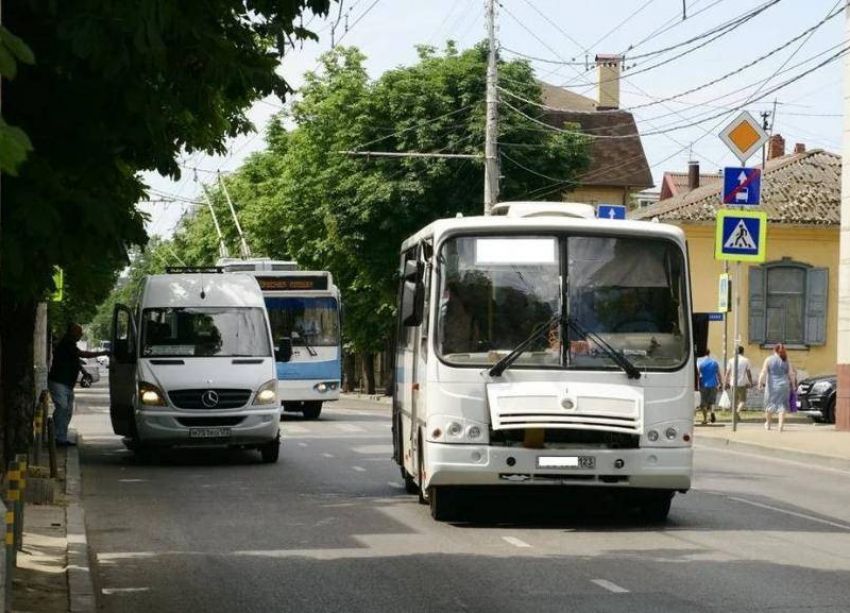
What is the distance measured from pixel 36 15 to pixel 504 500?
925 centimetres

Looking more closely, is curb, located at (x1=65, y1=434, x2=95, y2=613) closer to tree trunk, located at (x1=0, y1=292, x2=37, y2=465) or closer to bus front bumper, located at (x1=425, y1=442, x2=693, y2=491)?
tree trunk, located at (x1=0, y1=292, x2=37, y2=465)

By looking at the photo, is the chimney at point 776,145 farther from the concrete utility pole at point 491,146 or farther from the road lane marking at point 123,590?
the road lane marking at point 123,590

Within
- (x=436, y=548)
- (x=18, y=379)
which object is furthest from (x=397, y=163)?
(x=436, y=548)

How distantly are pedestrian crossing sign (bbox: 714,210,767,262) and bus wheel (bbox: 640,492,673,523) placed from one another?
13.1 meters

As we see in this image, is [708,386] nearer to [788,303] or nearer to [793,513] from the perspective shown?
[788,303]

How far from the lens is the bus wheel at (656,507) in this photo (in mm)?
15445

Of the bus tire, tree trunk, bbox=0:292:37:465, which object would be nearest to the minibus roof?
tree trunk, bbox=0:292:37:465

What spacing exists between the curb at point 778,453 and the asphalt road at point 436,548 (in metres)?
2.51

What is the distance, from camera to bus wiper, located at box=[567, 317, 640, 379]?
47.9 feet

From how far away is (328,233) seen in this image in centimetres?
5662

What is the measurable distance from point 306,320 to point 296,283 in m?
0.88

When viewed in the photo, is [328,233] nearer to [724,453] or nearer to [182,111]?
[724,453]

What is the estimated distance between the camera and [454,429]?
14.6 meters

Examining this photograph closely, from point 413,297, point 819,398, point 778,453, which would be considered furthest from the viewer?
point 819,398
